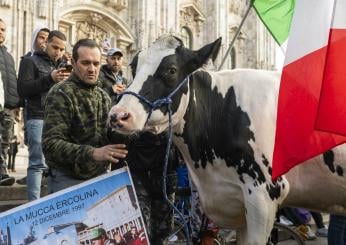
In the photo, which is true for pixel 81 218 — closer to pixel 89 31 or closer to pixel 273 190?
pixel 273 190

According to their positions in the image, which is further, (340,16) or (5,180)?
(5,180)

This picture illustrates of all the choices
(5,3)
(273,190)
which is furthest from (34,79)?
(5,3)

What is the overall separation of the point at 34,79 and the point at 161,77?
100 inches

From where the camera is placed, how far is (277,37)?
4.51m

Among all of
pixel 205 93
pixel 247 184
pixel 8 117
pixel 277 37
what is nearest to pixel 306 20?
pixel 205 93

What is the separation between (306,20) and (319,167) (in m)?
0.88

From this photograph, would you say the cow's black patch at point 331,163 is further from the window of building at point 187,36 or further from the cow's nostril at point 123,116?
the window of building at point 187,36

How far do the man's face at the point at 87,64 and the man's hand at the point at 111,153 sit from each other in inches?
23.0

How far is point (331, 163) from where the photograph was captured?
2871 millimetres

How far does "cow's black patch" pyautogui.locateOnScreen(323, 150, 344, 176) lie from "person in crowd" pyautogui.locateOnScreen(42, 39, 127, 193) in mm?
1335

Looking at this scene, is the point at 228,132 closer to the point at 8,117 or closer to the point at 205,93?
the point at 205,93

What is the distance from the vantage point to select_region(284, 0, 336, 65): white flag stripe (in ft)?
8.66

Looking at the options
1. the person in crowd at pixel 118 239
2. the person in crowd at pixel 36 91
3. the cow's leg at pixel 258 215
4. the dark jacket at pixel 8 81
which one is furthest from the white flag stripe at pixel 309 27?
the dark jacket at pixel 8 81

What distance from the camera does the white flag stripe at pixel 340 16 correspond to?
2598 millimetres
